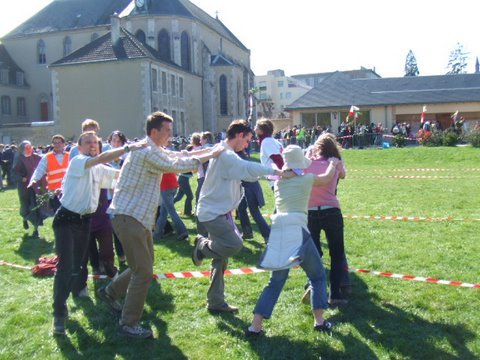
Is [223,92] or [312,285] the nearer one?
[312,285]

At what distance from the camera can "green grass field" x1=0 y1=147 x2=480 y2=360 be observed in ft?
15.7

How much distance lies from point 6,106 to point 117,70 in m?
17.3

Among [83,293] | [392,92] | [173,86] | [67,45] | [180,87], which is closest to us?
[83,293]

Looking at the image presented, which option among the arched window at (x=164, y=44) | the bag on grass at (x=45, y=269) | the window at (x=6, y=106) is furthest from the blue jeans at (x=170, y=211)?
the window at (x=6, y=106)

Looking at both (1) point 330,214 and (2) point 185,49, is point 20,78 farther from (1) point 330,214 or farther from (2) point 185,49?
(1) point 330,214

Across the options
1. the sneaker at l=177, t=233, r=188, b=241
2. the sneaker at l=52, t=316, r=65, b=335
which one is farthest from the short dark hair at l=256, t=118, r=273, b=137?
the sneaker at l=52, t=316, r=65, b=335

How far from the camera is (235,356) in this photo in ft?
15.3

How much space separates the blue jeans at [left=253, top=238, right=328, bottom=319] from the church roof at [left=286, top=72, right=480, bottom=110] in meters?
45.8

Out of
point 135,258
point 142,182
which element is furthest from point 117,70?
point 135,258

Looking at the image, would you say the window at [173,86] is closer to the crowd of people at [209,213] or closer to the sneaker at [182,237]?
the sneaker at [182,237]

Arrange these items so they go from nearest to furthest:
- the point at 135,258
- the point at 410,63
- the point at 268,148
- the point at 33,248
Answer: the point at 135,258, the point at 268,148, the point at 33,248, the point at 410,63

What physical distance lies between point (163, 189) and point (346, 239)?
3.20 m

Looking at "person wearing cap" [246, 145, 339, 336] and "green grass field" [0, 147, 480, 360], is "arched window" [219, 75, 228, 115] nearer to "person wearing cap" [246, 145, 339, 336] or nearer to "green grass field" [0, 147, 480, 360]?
"green grass field" [0, 147, 480, 360]

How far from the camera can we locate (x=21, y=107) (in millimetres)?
55688
